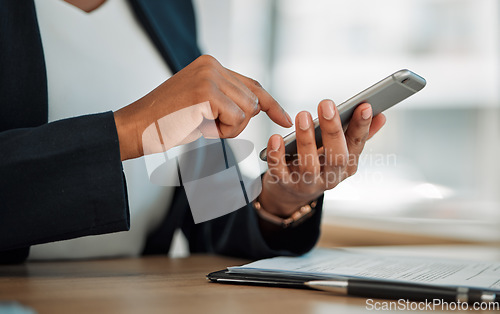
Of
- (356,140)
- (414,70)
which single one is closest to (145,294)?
(356,140)

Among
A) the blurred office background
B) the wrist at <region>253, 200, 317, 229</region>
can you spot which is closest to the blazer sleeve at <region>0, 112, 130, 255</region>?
the wrist at <region>253, 200, 317, 229</region>

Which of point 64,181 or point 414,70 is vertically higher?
point 414,70

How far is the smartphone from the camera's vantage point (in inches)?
21.0

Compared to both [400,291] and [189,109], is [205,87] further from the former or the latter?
[400,291]

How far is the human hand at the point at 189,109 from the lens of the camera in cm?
50

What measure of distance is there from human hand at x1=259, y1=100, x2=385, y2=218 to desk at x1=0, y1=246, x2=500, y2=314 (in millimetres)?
151

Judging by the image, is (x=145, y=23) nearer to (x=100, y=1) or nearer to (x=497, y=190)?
(x=100, y=1)

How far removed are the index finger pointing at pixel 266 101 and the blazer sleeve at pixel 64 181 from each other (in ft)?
0.51

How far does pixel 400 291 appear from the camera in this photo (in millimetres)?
402

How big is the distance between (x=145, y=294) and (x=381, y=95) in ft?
1.08

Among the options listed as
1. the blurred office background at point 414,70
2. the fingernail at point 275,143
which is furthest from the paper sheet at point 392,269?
the blurred office background at point 414,70

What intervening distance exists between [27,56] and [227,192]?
322 mm

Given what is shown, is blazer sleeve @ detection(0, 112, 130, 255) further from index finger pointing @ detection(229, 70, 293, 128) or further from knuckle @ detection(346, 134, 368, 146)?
knuckle @ detection(346, 134, 368, 146)

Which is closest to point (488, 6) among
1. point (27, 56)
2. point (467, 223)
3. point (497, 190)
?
point (497, 190)
